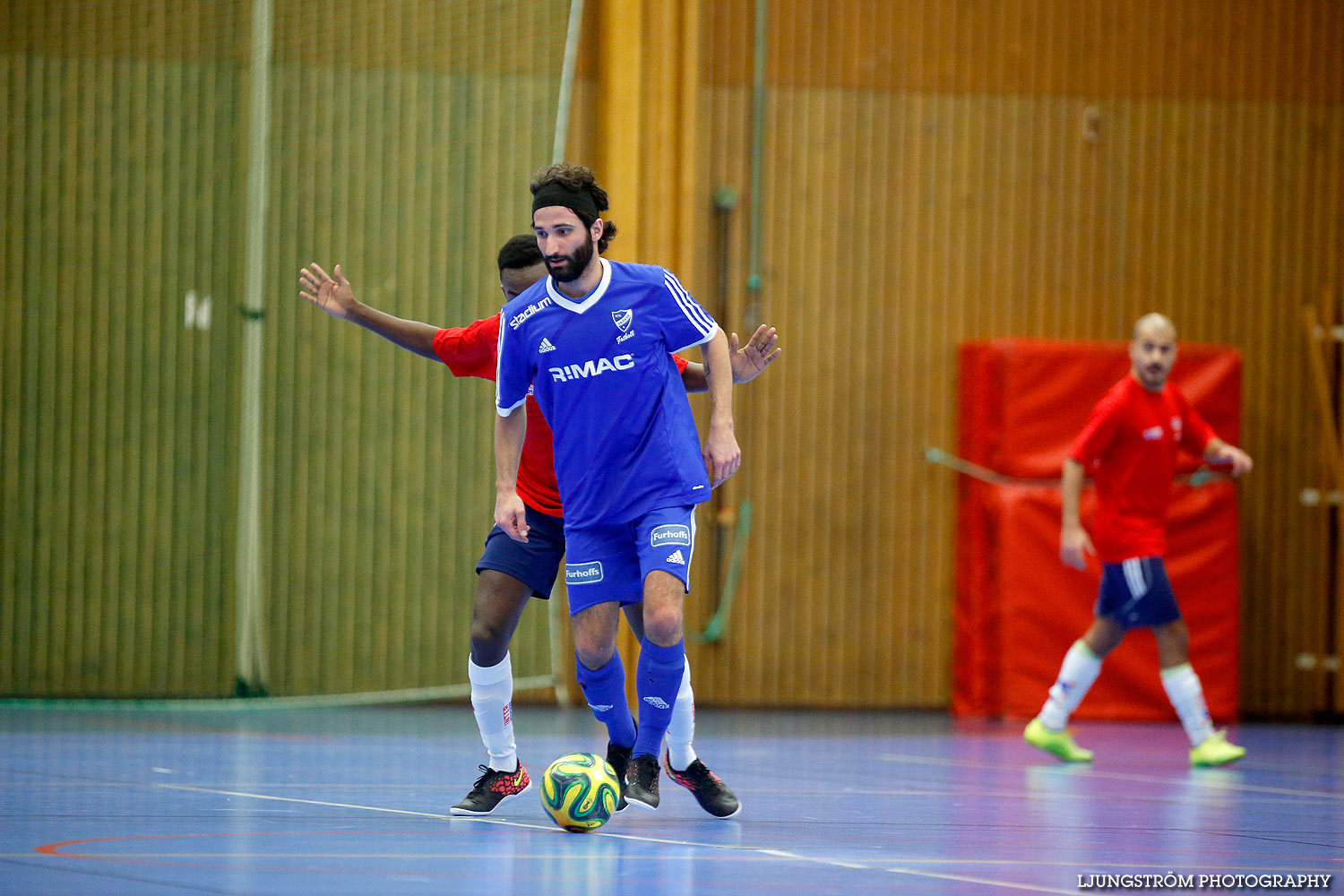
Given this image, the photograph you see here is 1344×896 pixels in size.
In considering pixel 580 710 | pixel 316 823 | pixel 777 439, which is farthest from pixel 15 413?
pixel 316 823

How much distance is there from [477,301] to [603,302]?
511 centimetres

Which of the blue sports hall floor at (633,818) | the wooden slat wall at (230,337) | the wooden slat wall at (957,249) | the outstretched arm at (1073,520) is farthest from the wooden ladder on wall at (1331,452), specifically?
the wooden slat wall at (230,337)

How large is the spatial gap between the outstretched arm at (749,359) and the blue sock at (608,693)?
971 millimetres

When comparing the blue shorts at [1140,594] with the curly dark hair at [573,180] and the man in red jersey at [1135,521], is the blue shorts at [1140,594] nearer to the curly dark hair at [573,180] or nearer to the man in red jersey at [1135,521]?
the man in red jersey at [1135,521]

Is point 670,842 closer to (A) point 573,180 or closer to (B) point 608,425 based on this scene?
(B) point 608,425

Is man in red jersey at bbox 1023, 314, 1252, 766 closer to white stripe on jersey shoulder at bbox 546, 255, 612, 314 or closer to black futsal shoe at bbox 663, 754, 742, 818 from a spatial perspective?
black futsal shoe at bbox 663, 754, 742, 818

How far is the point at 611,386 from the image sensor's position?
5.11 metres

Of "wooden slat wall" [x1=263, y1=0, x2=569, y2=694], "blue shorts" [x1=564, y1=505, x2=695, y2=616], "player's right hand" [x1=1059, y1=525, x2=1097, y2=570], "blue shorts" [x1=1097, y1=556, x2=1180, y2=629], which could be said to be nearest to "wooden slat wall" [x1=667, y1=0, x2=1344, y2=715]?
"wooden slat wall" [x1=263, y1=0, x2=569, y2=694]

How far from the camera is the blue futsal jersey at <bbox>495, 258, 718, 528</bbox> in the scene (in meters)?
5.11

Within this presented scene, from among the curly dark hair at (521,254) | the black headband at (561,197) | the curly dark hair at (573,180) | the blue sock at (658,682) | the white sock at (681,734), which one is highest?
the curly dark hair at (573,180)

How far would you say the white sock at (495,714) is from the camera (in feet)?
18.0

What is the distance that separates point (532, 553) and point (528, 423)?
19.3 inches

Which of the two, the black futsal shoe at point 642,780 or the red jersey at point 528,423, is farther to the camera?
the red jersey at point 528,423

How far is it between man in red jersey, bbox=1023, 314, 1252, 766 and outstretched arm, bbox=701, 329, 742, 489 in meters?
3.51
